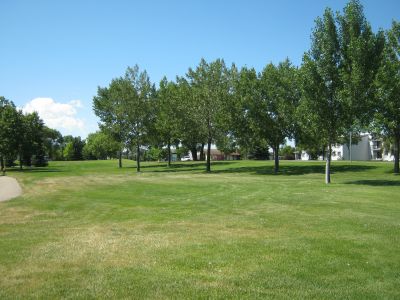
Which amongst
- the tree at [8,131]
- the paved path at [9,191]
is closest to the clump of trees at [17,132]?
the tree at [8,131]

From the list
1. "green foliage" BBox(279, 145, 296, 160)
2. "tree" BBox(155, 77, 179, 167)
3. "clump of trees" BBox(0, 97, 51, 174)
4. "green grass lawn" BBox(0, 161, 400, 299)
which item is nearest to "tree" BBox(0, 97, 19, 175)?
"clump of trees" BBox(0, 97, 51, 174)

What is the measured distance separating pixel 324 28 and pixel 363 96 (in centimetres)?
521

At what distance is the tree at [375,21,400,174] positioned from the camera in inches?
1288

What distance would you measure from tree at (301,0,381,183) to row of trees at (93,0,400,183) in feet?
0.21

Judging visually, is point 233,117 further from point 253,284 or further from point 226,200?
point 253,284

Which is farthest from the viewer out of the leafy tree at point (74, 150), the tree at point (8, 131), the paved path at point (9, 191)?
the leafy tree at point (74, 150)

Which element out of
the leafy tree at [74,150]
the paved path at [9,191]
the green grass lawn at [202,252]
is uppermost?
the leafy tree at [74,150]

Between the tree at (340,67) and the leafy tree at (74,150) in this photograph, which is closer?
the tree at (340,67)

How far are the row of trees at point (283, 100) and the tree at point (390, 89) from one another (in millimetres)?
79

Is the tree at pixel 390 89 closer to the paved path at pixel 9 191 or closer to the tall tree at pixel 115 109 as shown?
the paved path at pixel 9 191

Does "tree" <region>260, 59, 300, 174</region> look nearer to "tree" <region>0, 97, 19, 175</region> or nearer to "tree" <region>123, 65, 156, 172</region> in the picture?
"tree" <region>123, 65, 156, 172</region>

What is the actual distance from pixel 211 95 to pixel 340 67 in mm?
20494

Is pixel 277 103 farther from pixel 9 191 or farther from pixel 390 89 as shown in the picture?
pixel 9 191

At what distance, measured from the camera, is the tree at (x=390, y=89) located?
32.7 m
